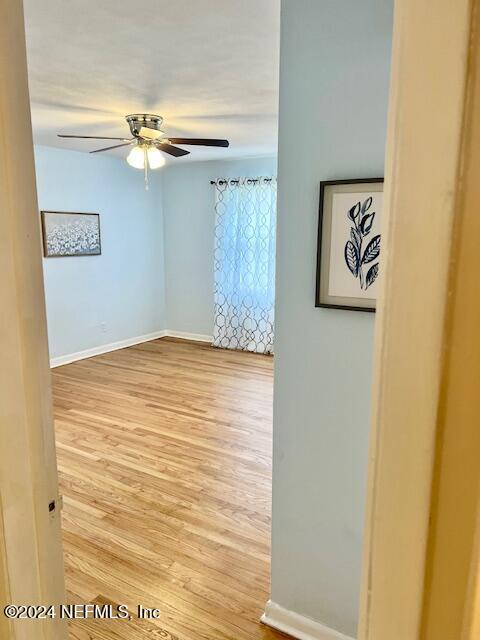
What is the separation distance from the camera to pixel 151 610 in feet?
6.11

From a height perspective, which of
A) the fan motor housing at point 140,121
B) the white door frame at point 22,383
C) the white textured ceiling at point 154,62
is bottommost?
the white door frame at point 22,383

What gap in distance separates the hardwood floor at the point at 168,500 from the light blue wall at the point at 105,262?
88cm

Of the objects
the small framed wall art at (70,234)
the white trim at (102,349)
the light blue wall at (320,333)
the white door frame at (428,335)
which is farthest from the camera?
the white trim at (102,349)

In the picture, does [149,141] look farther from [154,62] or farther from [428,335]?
[428,335]

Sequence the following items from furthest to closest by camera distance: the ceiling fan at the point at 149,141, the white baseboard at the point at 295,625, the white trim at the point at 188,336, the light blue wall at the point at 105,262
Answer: the white trim at the point at 188,336 → the light blue wall at the point at 105,262 → the ceiling fan at the point at 149,141 → the white baseboard at the point at 295,625

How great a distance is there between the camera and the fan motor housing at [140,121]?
320cm

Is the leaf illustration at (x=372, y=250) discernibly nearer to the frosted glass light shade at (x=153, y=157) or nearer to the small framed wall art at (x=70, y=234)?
the frosted glass light shade at (x=153, y=157)

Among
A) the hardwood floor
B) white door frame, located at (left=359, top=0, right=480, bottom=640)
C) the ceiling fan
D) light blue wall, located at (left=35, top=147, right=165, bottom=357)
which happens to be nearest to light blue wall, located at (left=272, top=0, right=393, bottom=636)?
the hardwood floor

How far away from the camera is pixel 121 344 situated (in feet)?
19.6

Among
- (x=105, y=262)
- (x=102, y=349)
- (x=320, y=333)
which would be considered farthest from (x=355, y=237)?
(x=102, y=349)

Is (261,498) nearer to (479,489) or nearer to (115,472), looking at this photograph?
(115,472)

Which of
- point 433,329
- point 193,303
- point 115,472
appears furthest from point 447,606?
point 193,303

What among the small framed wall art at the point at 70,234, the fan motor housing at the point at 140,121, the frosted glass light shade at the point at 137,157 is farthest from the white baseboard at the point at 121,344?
the fan motor housing at the point at 140,121

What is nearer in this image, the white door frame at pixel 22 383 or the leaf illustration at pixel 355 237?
the white door frame at pixel 22 383
